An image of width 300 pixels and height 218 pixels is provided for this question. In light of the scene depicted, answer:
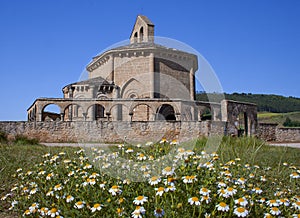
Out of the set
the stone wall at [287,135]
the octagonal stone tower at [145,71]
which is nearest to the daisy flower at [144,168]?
the stone wall at [287,135]

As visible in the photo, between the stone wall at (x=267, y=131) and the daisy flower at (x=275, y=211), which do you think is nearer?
the daisy flower at (x=275, y=211)

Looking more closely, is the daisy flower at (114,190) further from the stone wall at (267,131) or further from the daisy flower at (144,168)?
the stone wall at (267,131)

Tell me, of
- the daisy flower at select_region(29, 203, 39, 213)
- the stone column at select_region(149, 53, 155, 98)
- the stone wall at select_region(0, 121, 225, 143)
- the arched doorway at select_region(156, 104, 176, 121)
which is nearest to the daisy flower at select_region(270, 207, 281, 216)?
the daisy flower at select_region(29, 203, 39, 213)

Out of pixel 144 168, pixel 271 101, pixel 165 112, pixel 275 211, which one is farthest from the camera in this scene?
pixel 271 101

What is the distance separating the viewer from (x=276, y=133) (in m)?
23.8

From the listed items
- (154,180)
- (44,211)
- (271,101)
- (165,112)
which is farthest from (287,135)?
(271,101)

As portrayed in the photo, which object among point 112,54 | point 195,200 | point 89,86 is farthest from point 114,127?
point 195,200

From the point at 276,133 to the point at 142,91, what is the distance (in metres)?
12.2

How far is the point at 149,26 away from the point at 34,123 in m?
18.5

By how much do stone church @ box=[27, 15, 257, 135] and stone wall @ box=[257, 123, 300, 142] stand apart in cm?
77

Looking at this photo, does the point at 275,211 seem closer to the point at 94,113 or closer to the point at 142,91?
the point at 94,113

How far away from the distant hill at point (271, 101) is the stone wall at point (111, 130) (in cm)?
5484

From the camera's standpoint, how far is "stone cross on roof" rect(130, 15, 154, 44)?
32.1 m

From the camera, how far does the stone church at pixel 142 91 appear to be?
78.2 feet
